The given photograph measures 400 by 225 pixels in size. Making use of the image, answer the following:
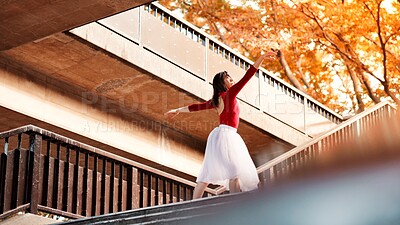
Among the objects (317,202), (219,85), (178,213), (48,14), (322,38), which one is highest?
(322,38)

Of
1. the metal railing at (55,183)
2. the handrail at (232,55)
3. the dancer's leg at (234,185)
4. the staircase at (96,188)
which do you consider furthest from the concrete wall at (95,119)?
the dancer's leg at (234,185)

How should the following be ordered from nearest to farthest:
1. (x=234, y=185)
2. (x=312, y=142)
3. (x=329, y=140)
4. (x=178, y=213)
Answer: (x=178, y=213), (x=234, y=185), (x=312, y=142), (x=329, y=140)

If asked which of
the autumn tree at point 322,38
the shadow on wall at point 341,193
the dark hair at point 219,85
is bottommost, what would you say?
the shadow on wall at point 341,193

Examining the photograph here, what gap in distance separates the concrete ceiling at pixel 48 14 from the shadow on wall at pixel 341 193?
651 cm

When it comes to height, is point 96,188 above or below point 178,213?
above

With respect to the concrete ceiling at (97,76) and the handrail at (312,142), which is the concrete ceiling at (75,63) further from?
the handrail at (312,142)

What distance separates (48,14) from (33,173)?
3396 mm

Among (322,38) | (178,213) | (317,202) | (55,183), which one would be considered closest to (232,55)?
(322,38)

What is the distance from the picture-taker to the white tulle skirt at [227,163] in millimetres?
9453

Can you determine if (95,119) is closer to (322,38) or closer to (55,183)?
(55,183)

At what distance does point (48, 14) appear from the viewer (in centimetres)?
1242

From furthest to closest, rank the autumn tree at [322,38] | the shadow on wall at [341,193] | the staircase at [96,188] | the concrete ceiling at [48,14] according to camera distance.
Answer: the autumn tree at [322,38], the concrete ceiling at [48,14], the staircase at [96,188], the shadow on wall at [341,193]

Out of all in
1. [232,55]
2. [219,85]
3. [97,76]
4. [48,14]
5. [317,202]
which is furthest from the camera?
[232,55]

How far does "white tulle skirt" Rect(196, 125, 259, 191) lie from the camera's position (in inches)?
372
